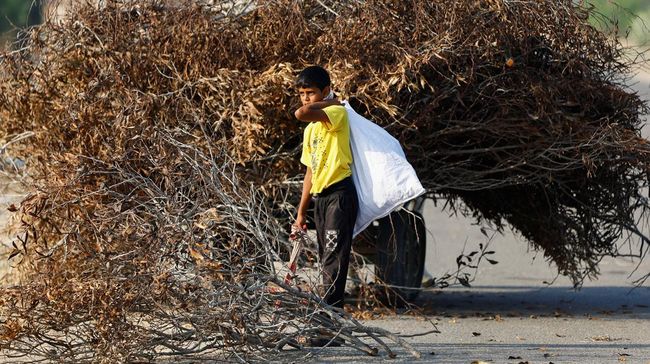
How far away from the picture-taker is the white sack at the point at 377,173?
7.41 m

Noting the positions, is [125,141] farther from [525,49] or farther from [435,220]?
[435,220]

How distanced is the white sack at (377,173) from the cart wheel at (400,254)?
2.06 m

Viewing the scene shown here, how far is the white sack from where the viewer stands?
7414mm

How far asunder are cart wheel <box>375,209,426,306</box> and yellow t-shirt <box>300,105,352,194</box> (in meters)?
2.16

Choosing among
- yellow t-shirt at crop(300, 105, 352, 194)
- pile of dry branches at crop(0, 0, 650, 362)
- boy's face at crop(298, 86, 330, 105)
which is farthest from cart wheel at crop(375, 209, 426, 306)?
boy's face at crop(298, 86, 330, 105)

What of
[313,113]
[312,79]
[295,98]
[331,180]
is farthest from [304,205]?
[295,98]

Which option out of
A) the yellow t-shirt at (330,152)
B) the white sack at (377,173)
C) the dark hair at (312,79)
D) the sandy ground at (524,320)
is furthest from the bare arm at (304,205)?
the sandy ground at (524,320)

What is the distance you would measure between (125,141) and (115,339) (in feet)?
6.60

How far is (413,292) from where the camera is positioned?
10.4 m

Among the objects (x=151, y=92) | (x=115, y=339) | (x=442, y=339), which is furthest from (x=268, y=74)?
(x=115, y=339)

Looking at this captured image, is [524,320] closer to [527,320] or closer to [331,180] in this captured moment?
[527,320]

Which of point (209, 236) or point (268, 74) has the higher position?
point (268, 74)

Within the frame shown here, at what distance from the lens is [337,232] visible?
743 centimetres

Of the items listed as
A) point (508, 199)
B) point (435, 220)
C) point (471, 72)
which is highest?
point (471, 72)
